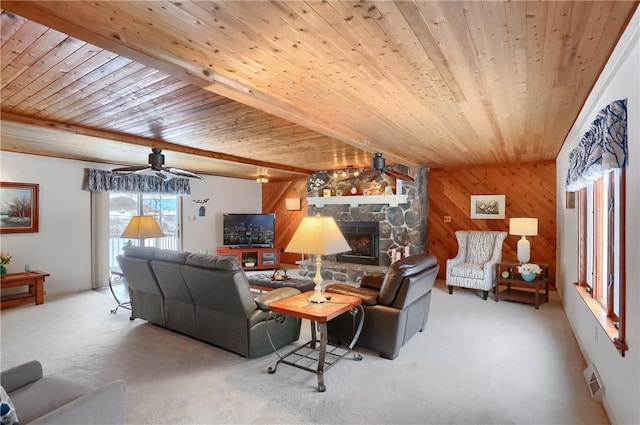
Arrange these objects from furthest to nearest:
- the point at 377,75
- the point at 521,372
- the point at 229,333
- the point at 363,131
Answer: the point at 363,131, the point at 229,333, the point at 521,372, the point at 377,75

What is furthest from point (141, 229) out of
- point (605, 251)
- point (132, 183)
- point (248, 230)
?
point (605, 251)

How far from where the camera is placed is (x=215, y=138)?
14.6 ft

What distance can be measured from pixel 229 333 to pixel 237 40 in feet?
8.09

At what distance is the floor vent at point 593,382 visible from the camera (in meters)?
2.42

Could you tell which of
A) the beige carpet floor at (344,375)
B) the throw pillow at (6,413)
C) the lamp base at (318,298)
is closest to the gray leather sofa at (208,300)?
the beige carpet floor at (344,375)

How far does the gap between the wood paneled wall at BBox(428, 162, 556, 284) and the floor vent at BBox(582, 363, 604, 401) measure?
381 cm

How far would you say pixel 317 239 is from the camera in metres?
2.71

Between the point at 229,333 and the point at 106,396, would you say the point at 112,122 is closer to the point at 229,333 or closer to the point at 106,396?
the point at 229,333

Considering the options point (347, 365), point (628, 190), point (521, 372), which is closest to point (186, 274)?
point (347, 365)

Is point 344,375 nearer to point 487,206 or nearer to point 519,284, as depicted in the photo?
point 519,284

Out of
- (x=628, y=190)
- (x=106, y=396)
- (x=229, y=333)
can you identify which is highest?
(x=628, y=190)

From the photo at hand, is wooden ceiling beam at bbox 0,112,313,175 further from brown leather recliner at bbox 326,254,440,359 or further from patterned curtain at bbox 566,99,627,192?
patterned curtain at bbox 566,99,627,192

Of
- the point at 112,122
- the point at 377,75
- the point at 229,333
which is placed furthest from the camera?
the point at 112,122

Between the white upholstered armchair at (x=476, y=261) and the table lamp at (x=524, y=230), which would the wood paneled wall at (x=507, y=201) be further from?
the table lamp at (x=524, y=230)
